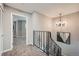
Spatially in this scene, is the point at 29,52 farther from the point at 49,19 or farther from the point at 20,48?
the point at 49,19

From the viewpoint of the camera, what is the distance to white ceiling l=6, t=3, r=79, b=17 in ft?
5.30

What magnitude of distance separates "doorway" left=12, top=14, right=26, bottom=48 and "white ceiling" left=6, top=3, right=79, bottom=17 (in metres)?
0.19

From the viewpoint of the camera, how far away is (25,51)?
1.71m

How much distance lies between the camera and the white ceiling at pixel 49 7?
161cm

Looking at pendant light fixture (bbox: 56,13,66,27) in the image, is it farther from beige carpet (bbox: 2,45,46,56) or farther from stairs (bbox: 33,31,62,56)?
beige carpet (bbox: 2,45,46,56)

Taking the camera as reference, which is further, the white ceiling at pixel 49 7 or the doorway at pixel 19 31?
the doorway at pixel 19 31

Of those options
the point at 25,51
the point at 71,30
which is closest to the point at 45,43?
the point at 25,51

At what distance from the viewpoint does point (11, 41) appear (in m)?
1.71

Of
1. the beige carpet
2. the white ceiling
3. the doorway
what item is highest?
the white ceiling

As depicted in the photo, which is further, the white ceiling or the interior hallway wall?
the interior hallway wall

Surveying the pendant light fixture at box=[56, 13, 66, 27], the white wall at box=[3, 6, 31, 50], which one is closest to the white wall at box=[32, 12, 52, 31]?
the pendant light fixture at box=[56, 13, 66, 27]

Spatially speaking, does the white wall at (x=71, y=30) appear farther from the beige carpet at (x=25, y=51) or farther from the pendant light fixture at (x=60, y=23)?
the beige carpet at (x=25, y=51)

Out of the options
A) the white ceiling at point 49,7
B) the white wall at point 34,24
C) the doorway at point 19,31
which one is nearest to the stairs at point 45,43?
the white wall at point 34,24

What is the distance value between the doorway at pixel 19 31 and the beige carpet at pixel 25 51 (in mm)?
63
